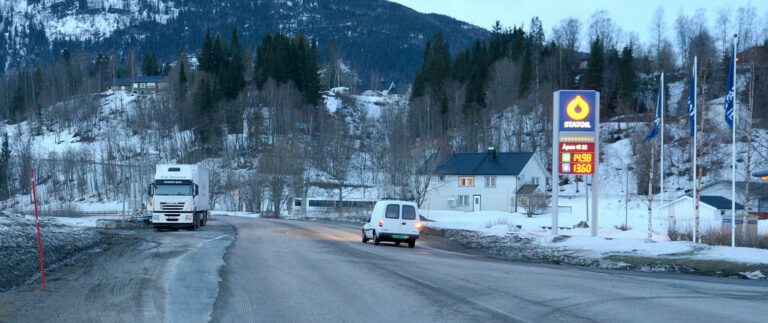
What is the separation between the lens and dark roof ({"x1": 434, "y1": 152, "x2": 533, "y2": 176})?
82312 mm

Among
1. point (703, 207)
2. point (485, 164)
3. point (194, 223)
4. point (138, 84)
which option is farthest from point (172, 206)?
point (138, 84)

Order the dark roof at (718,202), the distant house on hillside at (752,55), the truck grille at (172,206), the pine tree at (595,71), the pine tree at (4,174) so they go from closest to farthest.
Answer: the distant house on hillside at (752,55)
the truck grille at (172,206)
the dark roof at (718,202)
the pine tree at (4,174)
the pine tree at (595,71)

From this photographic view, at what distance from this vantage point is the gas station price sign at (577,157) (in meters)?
31.4

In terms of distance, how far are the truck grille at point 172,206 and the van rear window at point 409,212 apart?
15306 mm

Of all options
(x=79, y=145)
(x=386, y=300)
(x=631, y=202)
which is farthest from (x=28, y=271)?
(x=79, y=145)

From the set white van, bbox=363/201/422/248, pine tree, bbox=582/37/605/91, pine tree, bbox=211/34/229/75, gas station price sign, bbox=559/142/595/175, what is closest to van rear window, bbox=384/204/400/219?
white van, bbox=363/201/422/248

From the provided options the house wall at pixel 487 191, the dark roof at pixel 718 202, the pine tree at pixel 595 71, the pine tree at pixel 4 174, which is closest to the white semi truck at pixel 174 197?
the dark roof at pixel 718 202

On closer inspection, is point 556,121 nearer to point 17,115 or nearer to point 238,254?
point 238,254

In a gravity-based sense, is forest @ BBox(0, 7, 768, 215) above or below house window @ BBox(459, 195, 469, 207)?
above

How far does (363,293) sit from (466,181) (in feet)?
230

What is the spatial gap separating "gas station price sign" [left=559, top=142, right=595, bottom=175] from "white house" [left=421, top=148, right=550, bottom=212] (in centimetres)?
4810

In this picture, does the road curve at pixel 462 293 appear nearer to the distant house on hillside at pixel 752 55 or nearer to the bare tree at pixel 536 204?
the distant house on hillside at pixel 752 55

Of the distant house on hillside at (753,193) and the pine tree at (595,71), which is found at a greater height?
the pine tree at (595,71)

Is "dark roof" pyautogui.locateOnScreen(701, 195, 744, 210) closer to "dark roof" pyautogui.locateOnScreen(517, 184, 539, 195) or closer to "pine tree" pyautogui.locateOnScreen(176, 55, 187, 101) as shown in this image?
"dark roof" pyautogui.locateOnScreen(517, 184, 539, 195)
